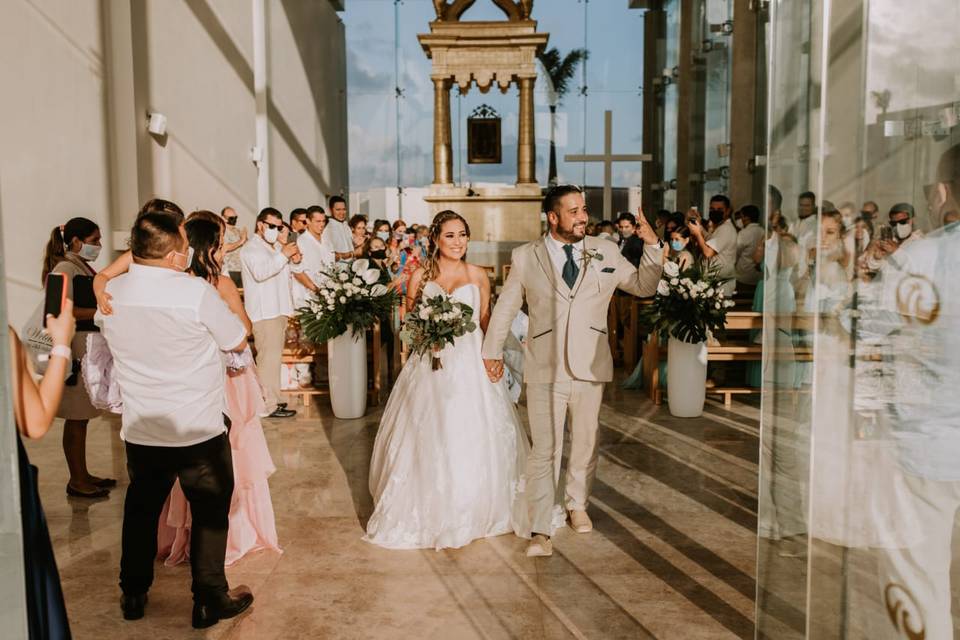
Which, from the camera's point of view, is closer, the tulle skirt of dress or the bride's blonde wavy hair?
the tulle skirt of dress

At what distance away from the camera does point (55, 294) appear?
7.02 ft

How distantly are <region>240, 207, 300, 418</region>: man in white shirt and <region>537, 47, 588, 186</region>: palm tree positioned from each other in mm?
15720

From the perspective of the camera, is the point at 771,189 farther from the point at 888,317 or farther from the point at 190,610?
the point at 190,610

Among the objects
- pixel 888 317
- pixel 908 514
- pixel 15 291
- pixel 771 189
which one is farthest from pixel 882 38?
pixel 15 291

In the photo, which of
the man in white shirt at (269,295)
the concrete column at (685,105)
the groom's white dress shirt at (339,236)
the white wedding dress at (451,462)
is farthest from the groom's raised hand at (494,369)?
the concrete column at (685,105)

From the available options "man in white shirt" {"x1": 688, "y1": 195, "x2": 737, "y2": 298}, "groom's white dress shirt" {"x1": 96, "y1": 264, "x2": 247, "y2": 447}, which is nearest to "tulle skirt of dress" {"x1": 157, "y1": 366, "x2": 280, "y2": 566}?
"groom's white dress shirt" {"x1": 96, "y1": 264, "x2": 247, "y2": 447}

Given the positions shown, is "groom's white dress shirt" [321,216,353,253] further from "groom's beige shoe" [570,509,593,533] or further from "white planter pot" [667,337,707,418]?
"groom's beige shoe" [570,509,593,533]

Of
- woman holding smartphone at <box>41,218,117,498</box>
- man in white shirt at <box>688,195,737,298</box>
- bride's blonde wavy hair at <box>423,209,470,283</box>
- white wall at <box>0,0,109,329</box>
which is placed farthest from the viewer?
man in white shirt at <box>688,195,737,298</box>

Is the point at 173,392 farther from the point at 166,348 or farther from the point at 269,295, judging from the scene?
the point at 269,295

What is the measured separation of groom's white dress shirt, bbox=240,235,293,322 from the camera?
755cm

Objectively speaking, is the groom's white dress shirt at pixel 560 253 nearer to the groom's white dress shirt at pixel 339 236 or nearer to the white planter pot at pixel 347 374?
the white planter pot at pixel 347 374

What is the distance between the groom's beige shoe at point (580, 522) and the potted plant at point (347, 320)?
10.7 feet

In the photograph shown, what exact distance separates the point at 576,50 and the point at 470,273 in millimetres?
18951

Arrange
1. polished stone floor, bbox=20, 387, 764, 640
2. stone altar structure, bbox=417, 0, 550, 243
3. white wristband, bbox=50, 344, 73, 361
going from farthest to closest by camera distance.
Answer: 1. stone altar structure, bbox=417, 0, 550, 243
2. polished stone floor, bbox=20, 387, 764, 640
3. white wristband, bbox=50, 344, 73, 361
